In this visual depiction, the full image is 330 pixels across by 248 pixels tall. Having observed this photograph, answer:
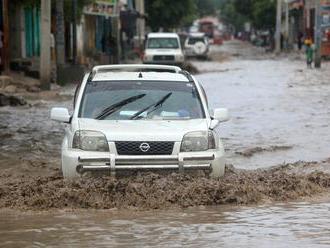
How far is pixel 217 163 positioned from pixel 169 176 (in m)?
0.56

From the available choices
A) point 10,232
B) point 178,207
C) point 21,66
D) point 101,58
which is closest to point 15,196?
point 10,232

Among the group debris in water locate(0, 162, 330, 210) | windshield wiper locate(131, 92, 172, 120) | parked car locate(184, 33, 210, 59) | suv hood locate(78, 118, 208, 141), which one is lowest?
parked car locate(184, 33, 210, 59)

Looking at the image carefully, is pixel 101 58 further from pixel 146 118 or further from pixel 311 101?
pixel 146 118

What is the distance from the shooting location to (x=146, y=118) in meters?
9.71

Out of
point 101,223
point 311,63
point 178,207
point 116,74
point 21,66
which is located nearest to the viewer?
point 101,223

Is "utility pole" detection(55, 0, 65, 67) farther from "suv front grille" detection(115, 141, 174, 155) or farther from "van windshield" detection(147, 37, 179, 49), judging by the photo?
"suv front grille" detection(115, 141, 174, 155)

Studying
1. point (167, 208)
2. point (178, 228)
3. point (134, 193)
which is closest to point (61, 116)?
point (134, 193)

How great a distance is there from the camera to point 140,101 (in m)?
10.0

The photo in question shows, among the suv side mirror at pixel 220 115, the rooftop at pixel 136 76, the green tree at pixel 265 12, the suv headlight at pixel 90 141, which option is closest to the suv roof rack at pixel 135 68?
the rooftop at pixel 136 76

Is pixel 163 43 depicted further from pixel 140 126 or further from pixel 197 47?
pixel 140 126

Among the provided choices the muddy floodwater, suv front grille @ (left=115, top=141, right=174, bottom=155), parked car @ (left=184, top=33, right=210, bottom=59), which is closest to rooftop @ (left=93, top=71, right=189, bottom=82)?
suv front grille @ (left=115, top=141, right=174, bottom=155)

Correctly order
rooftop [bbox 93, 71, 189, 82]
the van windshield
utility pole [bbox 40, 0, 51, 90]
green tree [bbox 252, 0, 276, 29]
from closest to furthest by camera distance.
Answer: rooftop [bbox 93, 71, 189, 82] < utility pole [bbox 40, 0, 51, 90] < the van windshield < green tree [bbox 252, 0, 276, 29]

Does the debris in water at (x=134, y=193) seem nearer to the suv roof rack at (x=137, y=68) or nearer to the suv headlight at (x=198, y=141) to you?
the suv headlight at (x=198, y=141)

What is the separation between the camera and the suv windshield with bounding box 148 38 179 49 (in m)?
40.7
